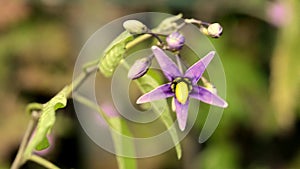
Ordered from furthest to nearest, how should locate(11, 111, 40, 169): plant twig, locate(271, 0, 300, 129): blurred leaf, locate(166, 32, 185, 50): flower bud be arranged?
locate(271, 0, 300, 129): blurred leaf, locate(11, 111, 40, 169): plant twig, locate(166, 32, 185, 50): flower bud

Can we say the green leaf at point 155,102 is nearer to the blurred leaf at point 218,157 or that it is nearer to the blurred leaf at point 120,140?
the blurred leaf at point 120,140

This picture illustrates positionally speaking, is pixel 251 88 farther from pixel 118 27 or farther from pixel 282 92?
pixel 118 27

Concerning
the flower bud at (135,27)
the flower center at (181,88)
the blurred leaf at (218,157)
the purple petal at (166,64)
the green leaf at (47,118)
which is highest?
the blurred leaf at (218,157)

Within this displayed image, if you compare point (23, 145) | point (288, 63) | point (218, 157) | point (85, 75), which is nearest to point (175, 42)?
point (85, 75)

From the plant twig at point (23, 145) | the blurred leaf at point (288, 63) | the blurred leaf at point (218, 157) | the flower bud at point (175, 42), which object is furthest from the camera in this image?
the blurred leaf at point (218, 157)

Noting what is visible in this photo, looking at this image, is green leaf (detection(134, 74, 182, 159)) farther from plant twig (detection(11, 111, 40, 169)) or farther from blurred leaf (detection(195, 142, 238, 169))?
blurred leaf (detection(195, 142, 238, 169))

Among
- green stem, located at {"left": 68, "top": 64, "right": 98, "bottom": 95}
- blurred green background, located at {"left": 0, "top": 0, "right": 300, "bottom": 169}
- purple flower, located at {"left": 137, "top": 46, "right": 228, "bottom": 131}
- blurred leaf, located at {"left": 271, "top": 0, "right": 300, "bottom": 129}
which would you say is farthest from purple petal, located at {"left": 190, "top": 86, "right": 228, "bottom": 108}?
blurred green background, located at {"left": 0, "top": 0, "right": 300, "bottom": 169}

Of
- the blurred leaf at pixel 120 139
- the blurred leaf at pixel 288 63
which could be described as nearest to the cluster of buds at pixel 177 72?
the blurred leaf at pixel 120 139
